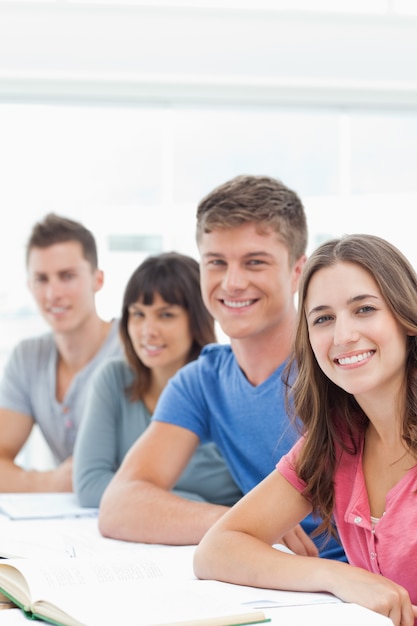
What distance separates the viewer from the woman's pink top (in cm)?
137

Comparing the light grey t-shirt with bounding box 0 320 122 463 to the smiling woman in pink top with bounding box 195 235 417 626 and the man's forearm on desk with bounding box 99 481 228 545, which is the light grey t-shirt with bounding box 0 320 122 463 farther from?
the smiling woman in pink top with bounding box 195 235 417 626

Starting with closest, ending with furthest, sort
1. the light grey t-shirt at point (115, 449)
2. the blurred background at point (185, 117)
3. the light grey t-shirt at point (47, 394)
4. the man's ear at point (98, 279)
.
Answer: the light grey t-shirt at point (115, 449), the light grey t-shirt at point (47, 394), the man's ear at point (98, 279), the blurred background at point (185, 117)

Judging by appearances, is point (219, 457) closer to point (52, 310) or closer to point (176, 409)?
point (176, 409)

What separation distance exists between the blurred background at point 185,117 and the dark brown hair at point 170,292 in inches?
101

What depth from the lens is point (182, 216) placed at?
5.14 meters

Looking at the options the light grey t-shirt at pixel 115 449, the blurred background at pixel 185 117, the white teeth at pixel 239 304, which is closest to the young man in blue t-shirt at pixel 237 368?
the white teeth at pixel 239 304

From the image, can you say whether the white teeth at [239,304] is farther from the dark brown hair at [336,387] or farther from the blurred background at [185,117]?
the blurred background at [185,117]

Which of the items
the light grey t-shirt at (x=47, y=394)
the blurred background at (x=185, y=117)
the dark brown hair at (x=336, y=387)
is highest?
the blurred background at (x=185, y=117)

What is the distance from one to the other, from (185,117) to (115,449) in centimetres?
314

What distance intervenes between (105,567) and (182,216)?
3.80 m

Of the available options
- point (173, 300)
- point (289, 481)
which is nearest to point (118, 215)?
point (173, 300)

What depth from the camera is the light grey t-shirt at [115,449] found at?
2.23m

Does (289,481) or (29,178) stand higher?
(29,178)

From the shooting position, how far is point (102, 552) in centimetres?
173
